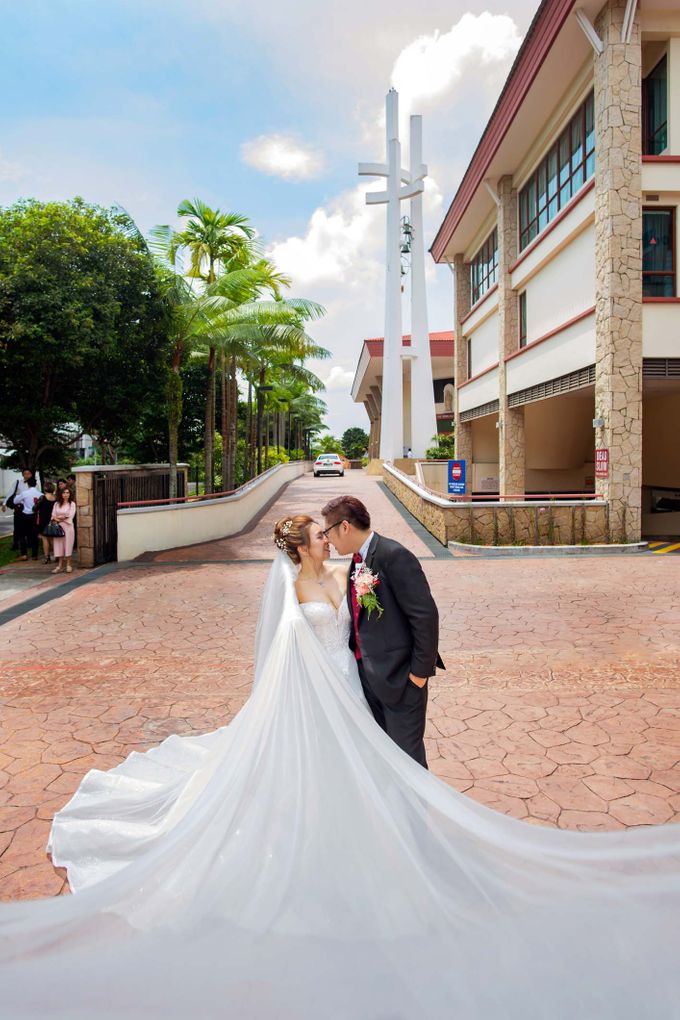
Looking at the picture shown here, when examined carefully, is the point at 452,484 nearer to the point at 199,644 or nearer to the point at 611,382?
the point at 611,382

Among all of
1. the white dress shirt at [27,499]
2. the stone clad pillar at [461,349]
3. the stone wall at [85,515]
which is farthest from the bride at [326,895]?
the stone clad pillar at [461,349]

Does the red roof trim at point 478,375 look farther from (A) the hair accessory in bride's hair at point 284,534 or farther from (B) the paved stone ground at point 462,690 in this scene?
(A) the hair accessory in bride's hair at point 284,534

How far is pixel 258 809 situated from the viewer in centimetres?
288

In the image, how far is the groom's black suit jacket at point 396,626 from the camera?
2.94 m

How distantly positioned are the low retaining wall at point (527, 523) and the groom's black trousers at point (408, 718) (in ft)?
37.4

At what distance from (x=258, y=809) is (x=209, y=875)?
31 centimetres

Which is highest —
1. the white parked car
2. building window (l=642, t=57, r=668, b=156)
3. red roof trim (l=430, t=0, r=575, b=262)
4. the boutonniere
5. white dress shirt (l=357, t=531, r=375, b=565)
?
red roof trim (l=430, t=0, r=575, b=262)

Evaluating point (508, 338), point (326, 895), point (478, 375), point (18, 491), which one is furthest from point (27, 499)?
point (478, 375)

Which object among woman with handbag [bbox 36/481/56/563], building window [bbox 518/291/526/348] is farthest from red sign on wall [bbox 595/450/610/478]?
woman with handbag [bbox 36/481/56/563]

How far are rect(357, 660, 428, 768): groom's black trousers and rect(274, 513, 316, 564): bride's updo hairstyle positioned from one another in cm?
64

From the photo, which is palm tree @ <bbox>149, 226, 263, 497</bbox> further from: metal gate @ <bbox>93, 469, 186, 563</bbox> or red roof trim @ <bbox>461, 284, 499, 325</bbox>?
red roof trim @ <bbox>461, 284, 499, 325</bbox>

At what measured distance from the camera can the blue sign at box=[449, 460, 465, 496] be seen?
1675 cm

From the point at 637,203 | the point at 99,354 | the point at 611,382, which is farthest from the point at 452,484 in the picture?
the point at 99,354

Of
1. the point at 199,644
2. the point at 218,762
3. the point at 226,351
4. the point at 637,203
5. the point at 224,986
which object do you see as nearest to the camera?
the point at 224,986
